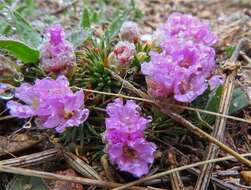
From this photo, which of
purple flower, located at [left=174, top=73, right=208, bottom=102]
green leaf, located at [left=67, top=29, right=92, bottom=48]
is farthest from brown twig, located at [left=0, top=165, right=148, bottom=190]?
green leaf, located at [left=67, top=29, right=92, bottom=48]

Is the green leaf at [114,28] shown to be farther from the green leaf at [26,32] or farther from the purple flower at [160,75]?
the purple flower at [160,75]

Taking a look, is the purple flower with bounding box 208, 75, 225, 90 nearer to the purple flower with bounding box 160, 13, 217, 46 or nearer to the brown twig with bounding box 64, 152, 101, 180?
the purple flower with bounding box 160, 13, 217, 46

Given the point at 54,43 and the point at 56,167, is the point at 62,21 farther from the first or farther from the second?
the point at 56,167

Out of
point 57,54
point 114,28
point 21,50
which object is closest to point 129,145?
point 57,54

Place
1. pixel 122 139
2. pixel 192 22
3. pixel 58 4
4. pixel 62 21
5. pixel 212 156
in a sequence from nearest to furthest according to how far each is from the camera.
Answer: pixel 122 139 < pixel 212 156 < pixel 192 22 < pixel 62 21 < pixel 58 4

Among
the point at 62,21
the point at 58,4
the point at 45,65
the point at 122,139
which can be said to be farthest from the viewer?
the point at 58,4

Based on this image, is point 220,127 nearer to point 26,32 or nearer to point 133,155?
point 133,155

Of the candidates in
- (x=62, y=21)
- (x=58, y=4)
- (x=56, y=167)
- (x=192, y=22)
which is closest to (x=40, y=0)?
(x=58, y=4)

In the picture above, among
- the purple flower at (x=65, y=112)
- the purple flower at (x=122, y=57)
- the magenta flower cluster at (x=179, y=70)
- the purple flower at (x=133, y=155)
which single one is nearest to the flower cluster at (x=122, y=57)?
the purple flower at (x=122, y=57)
